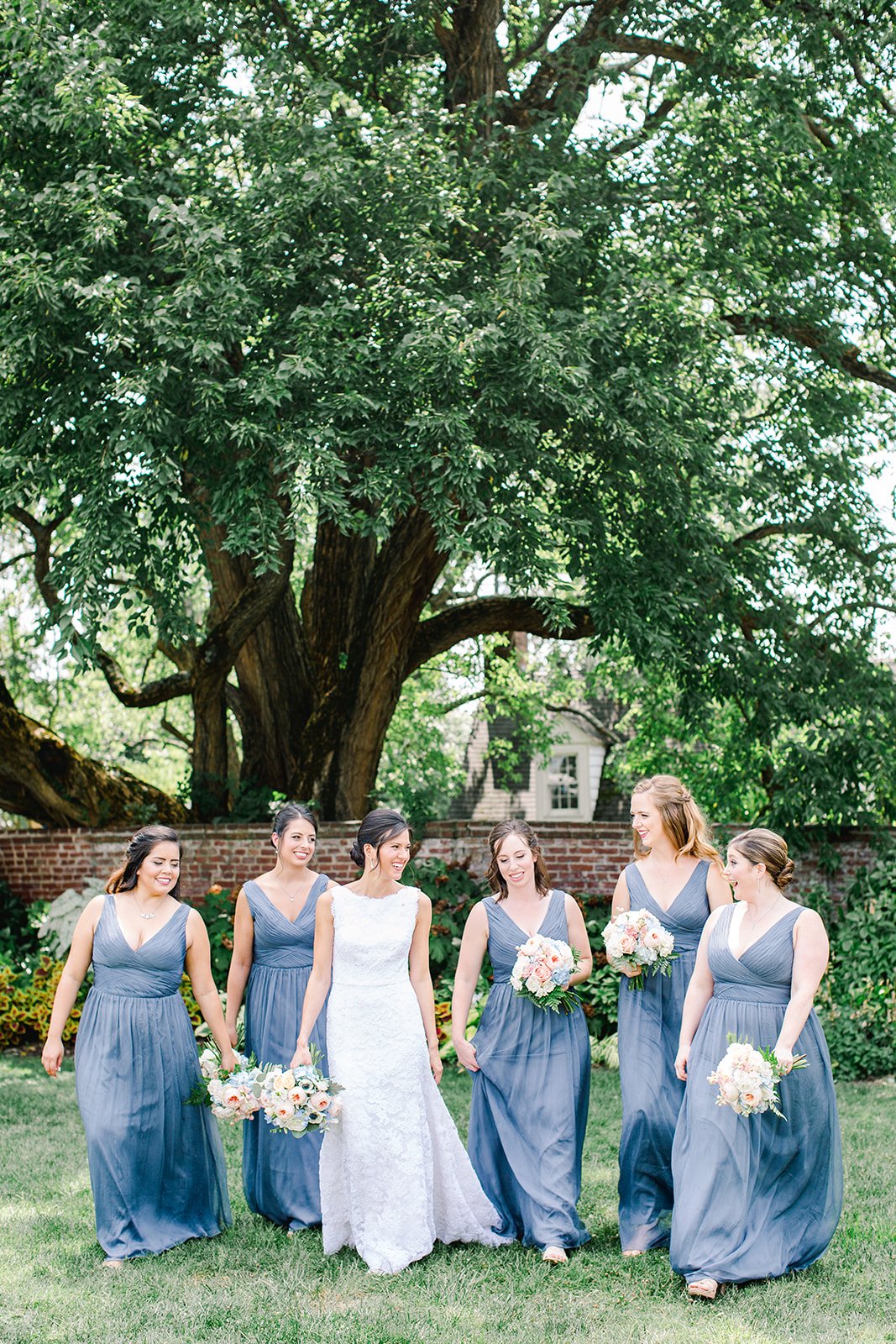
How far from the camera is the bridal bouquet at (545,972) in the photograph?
6.00m

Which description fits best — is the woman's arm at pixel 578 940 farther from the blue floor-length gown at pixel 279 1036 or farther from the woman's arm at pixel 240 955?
the woman's arm at pixel 240 955

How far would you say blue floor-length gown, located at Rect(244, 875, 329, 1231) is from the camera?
630 cm

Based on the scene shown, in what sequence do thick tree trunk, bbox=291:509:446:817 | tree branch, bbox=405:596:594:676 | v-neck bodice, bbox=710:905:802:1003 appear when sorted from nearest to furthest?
v-neck bodice, bbox=710:905:802:1003 → thick tree trunk, bbox=291:509:446:817 → tree branch, bbox=405:596:594:676

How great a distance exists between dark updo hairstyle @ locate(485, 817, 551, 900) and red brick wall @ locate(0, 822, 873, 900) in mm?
6212

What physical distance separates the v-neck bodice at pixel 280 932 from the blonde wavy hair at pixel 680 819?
174 cm

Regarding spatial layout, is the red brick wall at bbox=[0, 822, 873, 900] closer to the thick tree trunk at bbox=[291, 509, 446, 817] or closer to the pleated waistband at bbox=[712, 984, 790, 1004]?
the thick tree trunk at bbox=[291, 509, 446, 817]

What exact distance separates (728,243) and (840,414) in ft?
6.48

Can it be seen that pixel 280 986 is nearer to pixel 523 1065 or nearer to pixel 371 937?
pixel 371 937

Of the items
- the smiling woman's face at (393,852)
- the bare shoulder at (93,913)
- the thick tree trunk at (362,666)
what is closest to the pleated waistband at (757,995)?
the smiling woman's face at (393,852)

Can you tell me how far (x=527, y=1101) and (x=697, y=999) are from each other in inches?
39.4

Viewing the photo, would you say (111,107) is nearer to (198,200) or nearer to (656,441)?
(198,200)

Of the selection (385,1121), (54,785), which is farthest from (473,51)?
(385,1121)

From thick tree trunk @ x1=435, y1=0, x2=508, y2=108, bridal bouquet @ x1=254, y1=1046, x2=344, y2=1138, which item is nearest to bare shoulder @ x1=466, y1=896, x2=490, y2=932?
bridal bouquet @ x1=254, y1=1046, x2=344, y2=1138

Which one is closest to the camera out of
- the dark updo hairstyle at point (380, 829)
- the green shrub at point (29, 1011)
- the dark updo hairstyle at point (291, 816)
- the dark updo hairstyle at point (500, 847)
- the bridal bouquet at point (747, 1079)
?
the bridal bouquet at point (747, 1079)
